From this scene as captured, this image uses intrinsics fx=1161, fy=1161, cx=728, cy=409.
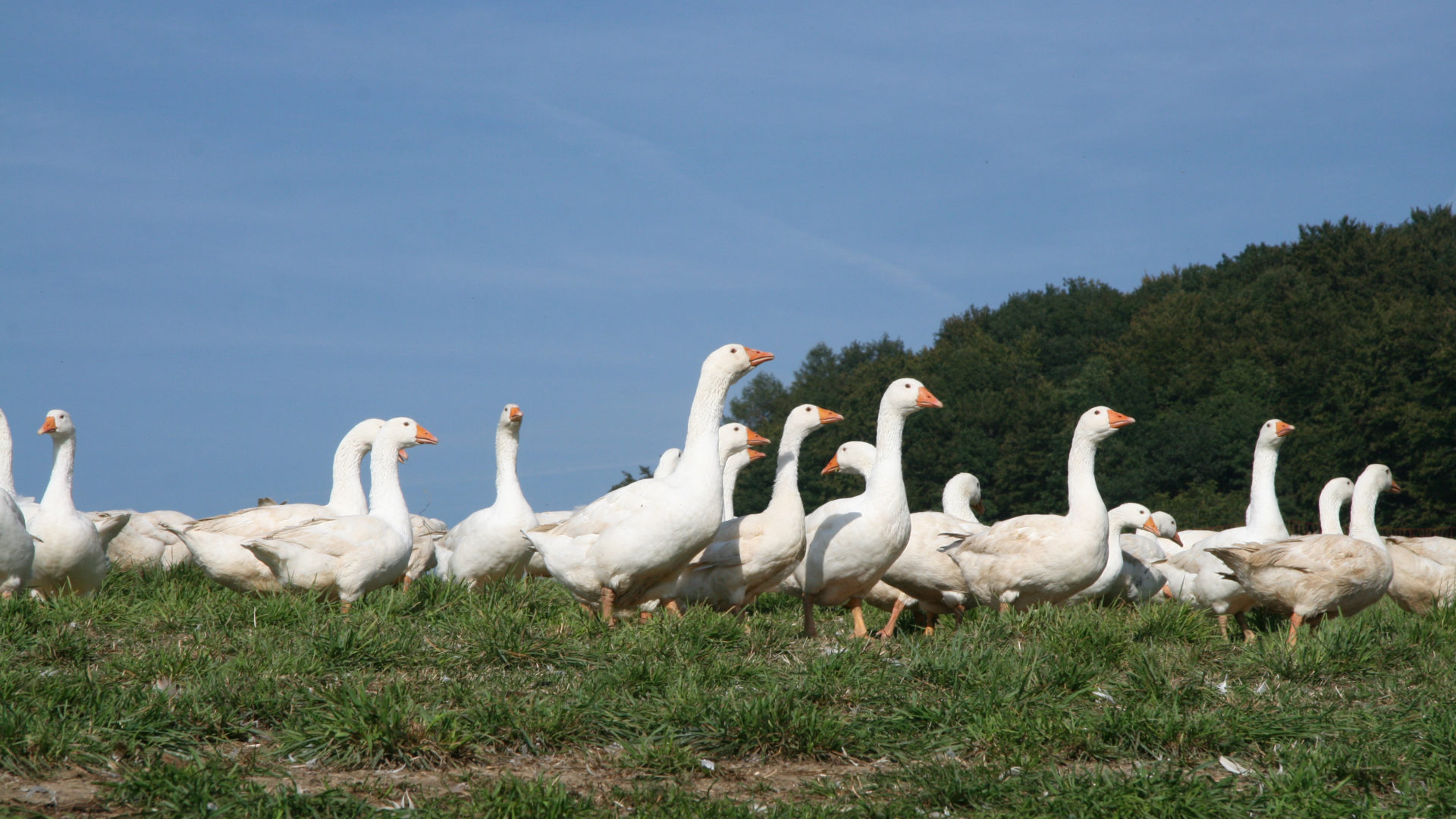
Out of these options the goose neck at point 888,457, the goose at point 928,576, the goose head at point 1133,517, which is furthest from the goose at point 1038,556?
the goose head at point 1133,517

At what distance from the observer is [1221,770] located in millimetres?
5332

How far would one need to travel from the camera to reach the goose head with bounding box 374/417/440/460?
11.4 meters

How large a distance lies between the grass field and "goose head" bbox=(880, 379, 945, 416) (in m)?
2.91

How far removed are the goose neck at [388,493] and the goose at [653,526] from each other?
1.57m

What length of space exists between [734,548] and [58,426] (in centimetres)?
686

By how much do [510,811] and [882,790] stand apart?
63.3 inches

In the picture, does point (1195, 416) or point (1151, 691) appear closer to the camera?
point (1151, 691)

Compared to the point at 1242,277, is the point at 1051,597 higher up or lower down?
lower down

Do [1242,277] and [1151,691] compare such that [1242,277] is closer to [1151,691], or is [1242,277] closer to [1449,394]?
[1449,394]

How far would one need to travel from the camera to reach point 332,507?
444 inches

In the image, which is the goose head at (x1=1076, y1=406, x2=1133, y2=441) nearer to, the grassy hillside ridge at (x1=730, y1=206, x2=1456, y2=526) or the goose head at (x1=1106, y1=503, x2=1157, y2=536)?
the goose head at (x1=1106, y1=503, x2=1157, y2=536)

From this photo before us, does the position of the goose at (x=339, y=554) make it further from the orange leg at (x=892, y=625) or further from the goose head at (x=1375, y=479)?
the goose head at (x=1375, y=479)

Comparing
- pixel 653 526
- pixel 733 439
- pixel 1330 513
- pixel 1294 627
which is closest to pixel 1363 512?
pixel 1330 513

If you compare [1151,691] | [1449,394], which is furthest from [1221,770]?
[1449,394]
